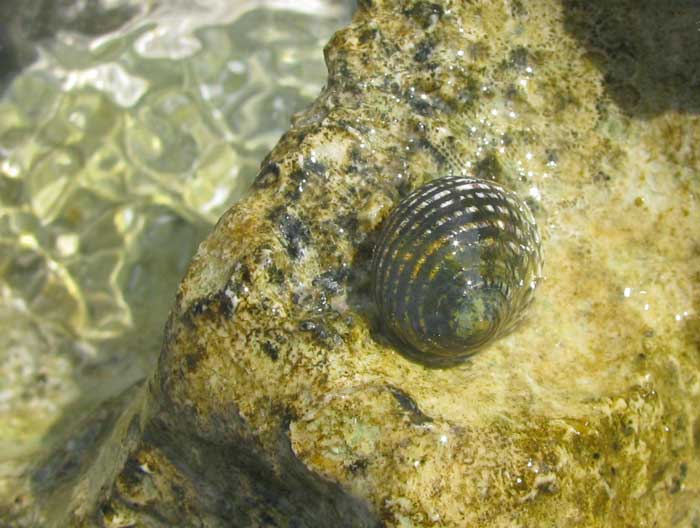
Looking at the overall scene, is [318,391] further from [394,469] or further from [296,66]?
[296,66]

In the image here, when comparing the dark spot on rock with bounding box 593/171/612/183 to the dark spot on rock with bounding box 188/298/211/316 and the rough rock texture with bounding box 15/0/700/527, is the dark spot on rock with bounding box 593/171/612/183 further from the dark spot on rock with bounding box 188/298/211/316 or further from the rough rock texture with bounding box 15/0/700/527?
the dark spot on rock with bounding box 188/298/211/316

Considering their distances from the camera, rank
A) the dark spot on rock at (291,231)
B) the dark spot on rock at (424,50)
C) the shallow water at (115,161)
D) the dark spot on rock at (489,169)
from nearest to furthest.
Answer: the dark spot on rock at (291,231) → the dark spot on rock at (489,169) → the dark spot on rock at (424,50) → the shallow water at (115,161)

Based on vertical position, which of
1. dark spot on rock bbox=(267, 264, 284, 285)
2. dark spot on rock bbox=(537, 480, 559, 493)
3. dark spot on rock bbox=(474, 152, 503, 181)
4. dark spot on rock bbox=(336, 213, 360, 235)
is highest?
dark spot on rock bbox=(474, 152, 503, 181)

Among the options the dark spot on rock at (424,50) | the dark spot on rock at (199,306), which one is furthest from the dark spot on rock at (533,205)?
the dark spot on rock at (199,306)

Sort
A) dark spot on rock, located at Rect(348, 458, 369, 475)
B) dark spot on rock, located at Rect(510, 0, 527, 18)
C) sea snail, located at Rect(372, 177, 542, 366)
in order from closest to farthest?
1. dark spot on rock, located at Rect(348, 458, 369, 475)
2. sea snail, located at Rect(372, 177, 542, 366)
3. dark spot on rock, located at Rect(510, 0, 527, 18)

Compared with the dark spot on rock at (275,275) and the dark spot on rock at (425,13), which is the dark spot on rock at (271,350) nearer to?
the dark spot on rock at (275,275)

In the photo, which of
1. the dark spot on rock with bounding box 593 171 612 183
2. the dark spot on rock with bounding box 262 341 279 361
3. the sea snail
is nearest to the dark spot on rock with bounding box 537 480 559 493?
the sea snail
